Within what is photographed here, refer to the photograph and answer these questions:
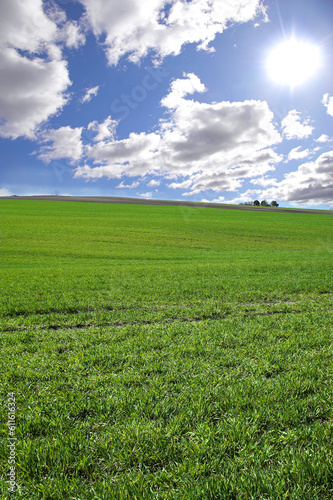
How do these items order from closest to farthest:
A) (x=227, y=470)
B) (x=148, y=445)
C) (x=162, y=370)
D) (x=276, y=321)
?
(x=227, y=470), (x=148, y=445), (x=162, y=370), (x=276, y=321)

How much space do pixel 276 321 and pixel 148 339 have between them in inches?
147

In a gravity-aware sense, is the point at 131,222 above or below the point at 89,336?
above

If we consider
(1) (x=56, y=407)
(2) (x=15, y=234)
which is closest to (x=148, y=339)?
(1) (x=56, y=407)

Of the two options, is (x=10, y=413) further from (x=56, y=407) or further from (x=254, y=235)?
(x=254, y=235)

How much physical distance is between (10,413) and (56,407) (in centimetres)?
60

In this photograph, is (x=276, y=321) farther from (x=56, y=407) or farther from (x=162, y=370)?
(x=56, y=407)

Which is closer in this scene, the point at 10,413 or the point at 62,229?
the point at 10,413

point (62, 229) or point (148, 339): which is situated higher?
point (62, 229)

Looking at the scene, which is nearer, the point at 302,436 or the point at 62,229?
the point at 302,436

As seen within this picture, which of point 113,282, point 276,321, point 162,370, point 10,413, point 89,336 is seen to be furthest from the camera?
point 113,282

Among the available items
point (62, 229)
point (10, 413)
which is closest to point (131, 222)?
point (62, 229)

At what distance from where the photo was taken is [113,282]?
12.8m

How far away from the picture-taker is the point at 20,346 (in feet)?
19.3

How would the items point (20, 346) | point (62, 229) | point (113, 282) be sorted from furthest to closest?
point (62, 229) → point (113, 282) → point (20, 346)
